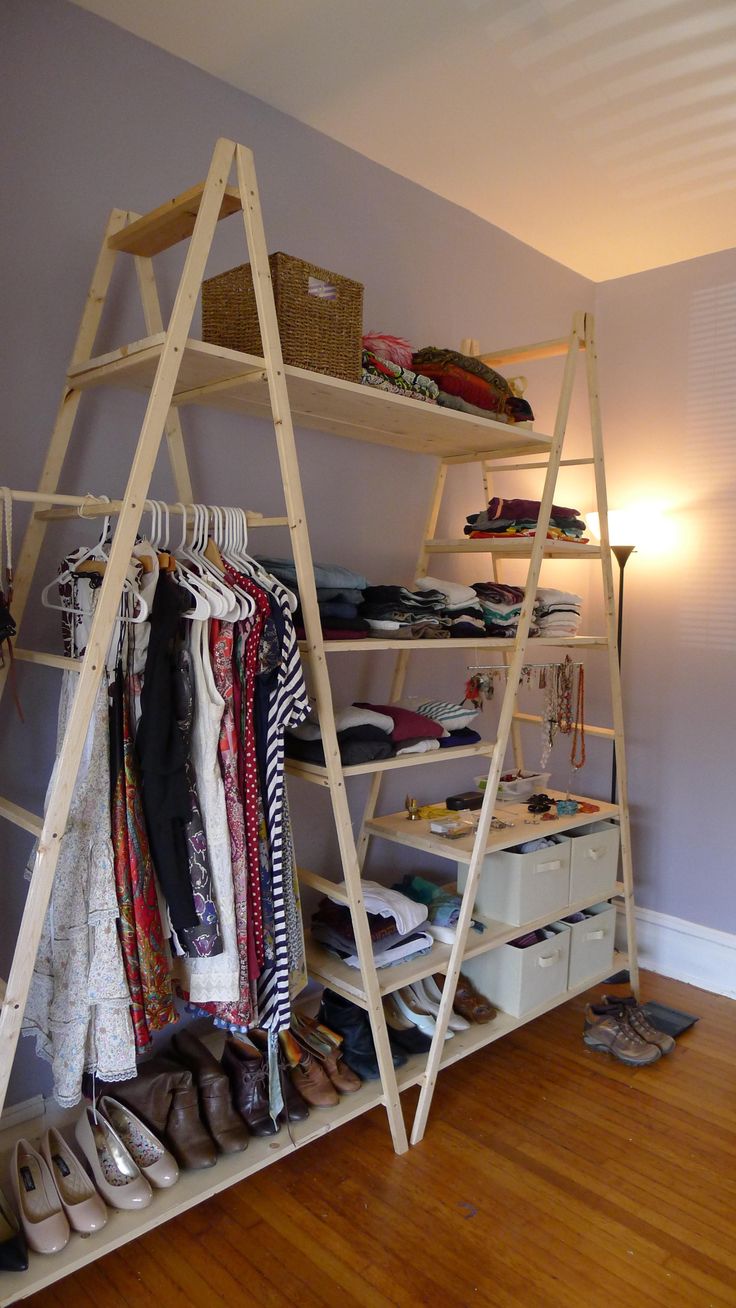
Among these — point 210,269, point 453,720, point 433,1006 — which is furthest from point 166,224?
point 433,1006

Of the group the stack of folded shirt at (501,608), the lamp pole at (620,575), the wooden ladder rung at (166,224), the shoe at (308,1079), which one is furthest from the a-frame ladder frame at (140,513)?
the lamp pole at (620,575)

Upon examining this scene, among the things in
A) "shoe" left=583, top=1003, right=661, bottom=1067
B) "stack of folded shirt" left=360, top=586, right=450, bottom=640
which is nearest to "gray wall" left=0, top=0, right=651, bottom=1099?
"stack of folded shirt" left=360, top=586, right=450, bottom=640

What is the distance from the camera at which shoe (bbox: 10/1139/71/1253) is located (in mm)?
1593

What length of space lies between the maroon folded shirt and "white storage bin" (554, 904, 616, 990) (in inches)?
35.0

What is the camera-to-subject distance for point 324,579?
1979 millimetres

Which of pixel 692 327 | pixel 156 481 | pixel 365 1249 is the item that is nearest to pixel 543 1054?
pixel 365 1249

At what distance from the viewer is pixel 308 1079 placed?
2062 mm

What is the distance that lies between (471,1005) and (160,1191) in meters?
0.99

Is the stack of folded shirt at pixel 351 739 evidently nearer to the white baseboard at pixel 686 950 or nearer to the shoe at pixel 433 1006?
the shoe at pixel 433 1006

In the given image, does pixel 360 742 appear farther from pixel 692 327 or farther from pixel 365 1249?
pixel 692 327

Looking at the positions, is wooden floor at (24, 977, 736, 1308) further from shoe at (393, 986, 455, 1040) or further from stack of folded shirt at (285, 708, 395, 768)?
stack of folded shirt at (285, 708, 395, 768)

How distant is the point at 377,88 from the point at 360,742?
63.7 inches

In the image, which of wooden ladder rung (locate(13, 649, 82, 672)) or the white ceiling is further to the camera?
the white ceiling

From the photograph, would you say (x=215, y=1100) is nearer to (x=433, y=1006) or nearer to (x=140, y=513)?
(x=433, y=1006)
